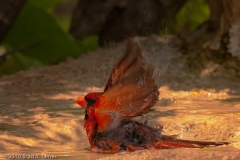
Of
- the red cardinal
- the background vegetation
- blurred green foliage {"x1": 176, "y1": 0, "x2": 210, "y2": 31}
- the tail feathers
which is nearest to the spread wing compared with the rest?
the red cardinal

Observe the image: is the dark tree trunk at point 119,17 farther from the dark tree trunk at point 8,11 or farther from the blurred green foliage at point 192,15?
the dark tree trunk at point 8,11

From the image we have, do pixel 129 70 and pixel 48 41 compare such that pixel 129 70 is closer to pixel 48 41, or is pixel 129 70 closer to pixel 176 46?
pixel 176 46

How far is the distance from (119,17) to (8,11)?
190 cm

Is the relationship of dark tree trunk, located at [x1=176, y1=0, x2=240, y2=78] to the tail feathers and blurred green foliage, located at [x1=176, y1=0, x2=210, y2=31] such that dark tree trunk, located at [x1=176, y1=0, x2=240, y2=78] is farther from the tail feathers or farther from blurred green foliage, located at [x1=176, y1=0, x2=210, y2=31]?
the tail feathers

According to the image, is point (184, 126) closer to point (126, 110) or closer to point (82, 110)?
point (126, 110)

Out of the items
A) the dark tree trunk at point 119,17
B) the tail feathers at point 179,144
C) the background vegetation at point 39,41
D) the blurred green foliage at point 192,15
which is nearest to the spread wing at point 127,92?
the tail feathers at point 179,144

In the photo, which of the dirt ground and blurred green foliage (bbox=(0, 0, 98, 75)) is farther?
blurred green foliage (bbox=(0, 0, 98, 75))

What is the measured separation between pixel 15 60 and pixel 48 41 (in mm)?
382

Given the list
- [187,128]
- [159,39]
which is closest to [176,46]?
[159,39]

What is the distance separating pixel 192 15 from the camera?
677 cm

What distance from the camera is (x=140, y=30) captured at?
648 cm

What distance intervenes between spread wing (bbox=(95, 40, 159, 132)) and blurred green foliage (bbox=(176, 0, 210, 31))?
390 centimetres

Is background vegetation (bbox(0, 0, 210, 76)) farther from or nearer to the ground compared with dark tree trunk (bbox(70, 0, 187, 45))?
nearer to the ground

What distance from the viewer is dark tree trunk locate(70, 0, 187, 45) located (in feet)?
21.2
